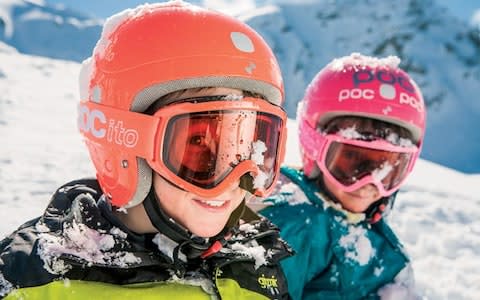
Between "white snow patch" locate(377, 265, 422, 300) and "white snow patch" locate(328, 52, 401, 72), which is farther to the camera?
"white snow patch" locate(328, 52, 401, 72)

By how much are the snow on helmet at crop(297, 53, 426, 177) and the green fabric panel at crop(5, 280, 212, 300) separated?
67.5 inches

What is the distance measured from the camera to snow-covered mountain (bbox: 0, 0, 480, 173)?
107 ft

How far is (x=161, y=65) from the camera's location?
1.82 m

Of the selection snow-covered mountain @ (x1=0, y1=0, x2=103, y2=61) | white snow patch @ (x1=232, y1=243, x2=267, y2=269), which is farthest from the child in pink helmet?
snow-covered mountain @ (x1=0, y1=0, x2=103, y2=61)

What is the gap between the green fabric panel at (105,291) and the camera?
5.33 feet

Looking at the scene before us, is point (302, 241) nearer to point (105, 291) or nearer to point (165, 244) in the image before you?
point (165, 244)

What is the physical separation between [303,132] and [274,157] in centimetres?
155

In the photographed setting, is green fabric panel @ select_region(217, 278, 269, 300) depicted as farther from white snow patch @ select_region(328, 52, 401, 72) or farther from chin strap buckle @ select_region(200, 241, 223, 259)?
white snow patch @ select_region(328, 52, 401, 72)

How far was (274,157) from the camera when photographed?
6.61ft

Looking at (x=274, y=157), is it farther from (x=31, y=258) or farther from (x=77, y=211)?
(x=31, y=258)

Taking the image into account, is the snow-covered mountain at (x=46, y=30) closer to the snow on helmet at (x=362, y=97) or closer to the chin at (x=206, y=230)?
the snow on helmet at (x=362, y=97)

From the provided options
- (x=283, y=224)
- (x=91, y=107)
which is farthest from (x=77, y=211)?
(x=283, y=224)

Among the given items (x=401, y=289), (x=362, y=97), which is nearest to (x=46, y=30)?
(x=362, y=97)

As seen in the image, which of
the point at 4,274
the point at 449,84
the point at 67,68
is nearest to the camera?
the point at 4,274
